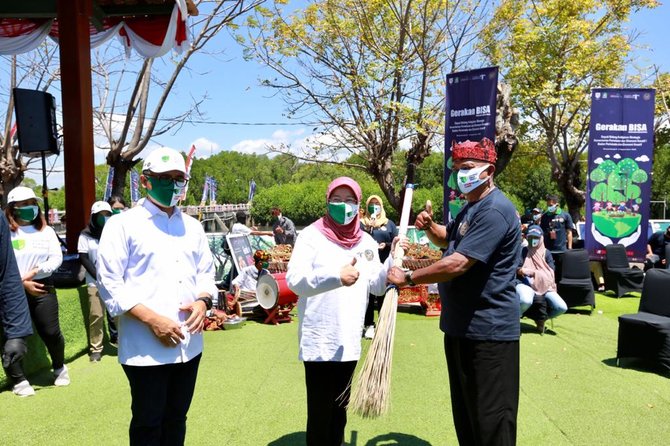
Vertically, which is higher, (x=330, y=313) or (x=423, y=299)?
(x=330, y=313)

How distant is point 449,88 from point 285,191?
48.2m

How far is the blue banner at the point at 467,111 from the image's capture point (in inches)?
342

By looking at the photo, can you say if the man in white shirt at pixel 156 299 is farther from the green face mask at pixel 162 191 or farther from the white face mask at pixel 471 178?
the white face mask at pixel 471 178

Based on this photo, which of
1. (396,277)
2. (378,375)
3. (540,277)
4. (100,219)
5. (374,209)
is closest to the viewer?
(396,277)

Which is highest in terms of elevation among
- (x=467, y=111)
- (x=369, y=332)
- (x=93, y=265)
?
(x=467, y=111)

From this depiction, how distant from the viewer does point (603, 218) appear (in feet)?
34.5

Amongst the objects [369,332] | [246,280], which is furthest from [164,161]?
[246,280]

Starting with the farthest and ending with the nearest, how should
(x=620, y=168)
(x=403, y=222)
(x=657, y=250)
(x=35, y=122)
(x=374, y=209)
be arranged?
(x=657, y=250) < (x=620, y=168) < (x=374, y=209) < (x=35, y=122) < (x=403, y=222)

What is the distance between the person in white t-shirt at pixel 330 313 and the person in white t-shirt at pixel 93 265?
363cm

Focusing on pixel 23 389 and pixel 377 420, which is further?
pixel 23 389

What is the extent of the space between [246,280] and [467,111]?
4600 mm

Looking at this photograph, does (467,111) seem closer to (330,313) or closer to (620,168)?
(620,168)

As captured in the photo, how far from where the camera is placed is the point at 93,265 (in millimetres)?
5891

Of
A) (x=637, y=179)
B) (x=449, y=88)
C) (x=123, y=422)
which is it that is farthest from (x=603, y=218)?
(x=123, y=422)
